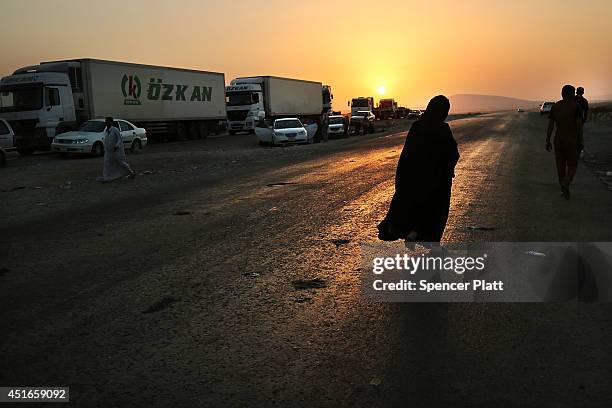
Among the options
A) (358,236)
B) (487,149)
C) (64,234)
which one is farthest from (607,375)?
(487,149)

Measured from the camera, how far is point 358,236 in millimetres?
6656

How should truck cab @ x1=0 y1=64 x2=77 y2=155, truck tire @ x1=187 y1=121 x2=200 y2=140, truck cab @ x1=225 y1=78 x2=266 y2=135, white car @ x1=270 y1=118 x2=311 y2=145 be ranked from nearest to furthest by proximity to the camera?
1. truck cab @ x1=0 y1=64 x2=77 y2=155
2. white car @ x1=270 y1=118 x2=311 y2=145
3. truck tire @ x1=187 y1=121 x2=200 y2=140
4. truck cab @ x1=225 y1=78 x2=266 y2=135

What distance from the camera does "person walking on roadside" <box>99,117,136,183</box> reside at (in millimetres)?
13398

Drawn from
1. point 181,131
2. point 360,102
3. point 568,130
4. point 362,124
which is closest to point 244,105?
point 181,131

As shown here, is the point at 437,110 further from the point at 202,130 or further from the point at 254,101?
the point at 254,101

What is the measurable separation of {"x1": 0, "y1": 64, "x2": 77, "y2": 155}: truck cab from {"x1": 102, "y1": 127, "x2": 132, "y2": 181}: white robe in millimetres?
10480

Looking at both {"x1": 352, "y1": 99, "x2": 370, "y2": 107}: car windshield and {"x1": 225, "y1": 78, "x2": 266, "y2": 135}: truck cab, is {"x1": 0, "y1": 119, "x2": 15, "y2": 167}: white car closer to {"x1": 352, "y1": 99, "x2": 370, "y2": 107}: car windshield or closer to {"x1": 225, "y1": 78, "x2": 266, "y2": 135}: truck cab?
{"x1": 225, "y1": 78, "x2": 266, "y2": 135}: truck cab

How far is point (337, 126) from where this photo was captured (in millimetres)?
37094

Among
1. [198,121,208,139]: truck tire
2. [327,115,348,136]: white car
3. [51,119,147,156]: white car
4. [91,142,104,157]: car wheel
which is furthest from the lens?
[327,115,348,136]: white car

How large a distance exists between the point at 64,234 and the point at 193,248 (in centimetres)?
233

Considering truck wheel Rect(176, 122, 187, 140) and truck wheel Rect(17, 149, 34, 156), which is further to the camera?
truck wheel Rect(176, 122, 187, 140)

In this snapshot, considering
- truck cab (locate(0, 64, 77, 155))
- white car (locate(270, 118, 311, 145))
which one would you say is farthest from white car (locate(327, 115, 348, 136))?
truck cab (locate(0, 64, 77, 155))

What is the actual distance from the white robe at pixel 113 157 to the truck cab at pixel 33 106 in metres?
10.5

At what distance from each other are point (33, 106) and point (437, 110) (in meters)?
22.0
